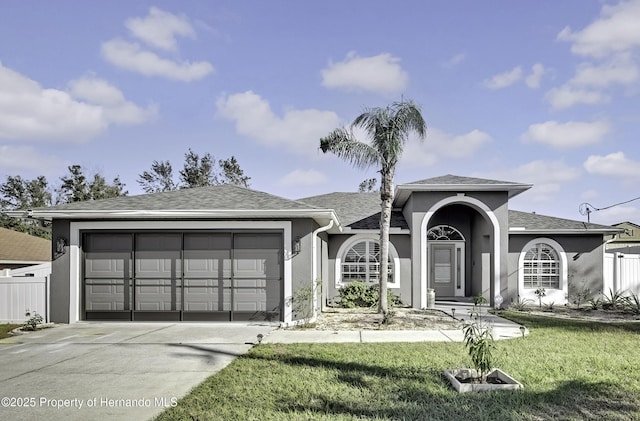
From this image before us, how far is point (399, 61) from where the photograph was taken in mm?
16438

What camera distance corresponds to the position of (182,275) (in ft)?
38.5

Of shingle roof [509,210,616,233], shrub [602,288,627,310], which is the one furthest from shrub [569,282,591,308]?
shingle roof [509,210,616,233]

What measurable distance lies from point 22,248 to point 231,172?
22837 mm

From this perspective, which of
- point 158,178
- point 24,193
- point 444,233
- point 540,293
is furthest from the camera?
point 158,178

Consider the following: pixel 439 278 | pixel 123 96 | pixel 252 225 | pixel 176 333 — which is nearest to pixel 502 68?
pixel 439 278

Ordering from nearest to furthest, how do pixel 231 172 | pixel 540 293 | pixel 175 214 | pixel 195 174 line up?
1. pixel 175 214
2. pixel 540 293
3. pixel 195 174
4. pixel 231 172

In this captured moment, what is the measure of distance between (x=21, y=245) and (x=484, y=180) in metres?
22.6

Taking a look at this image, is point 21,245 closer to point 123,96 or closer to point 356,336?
point 123,96

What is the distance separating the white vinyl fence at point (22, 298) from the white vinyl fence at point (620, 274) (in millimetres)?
18159

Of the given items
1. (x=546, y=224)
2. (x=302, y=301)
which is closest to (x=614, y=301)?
(x=546, y=224)

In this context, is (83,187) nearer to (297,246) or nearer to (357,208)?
(357,208)

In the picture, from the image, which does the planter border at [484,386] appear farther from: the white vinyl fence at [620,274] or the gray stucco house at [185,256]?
the white vinyl fence at [620,274]

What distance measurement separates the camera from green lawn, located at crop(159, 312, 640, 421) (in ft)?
16.7

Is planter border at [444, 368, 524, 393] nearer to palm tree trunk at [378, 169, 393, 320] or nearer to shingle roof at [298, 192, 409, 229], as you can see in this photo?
palm tree trunk at [378, 169, 393, 320]
